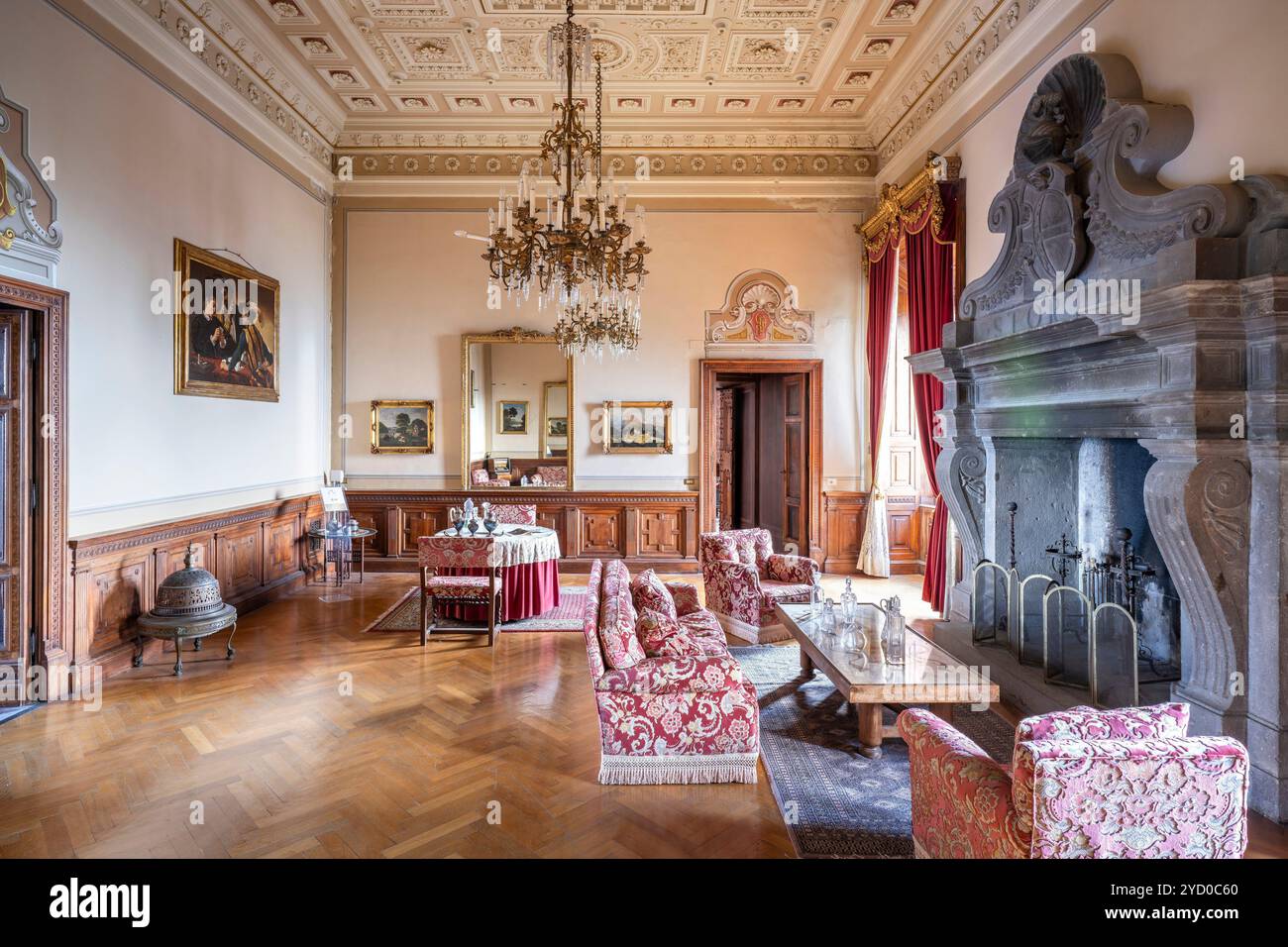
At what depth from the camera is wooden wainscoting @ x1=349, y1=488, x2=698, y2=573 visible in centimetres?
825

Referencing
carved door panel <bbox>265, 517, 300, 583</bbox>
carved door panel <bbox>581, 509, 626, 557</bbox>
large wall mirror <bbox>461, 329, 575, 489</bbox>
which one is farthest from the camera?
carved door panel <bbox>581, 509, 626, 557</bbox>

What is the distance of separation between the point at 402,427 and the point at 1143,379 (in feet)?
24.2

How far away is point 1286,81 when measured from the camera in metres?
2.96

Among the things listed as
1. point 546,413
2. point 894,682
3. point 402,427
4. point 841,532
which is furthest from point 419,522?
point 894,682

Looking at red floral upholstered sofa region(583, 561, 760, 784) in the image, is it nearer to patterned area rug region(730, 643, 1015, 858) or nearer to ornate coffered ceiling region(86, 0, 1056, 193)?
patterned area rug region(730, 643, 1015, 858)

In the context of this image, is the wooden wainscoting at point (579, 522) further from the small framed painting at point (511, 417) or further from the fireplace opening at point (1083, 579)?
the fireplace opening at point (1083, 579)

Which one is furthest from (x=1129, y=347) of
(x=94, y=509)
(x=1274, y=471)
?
(x=94, y=509)

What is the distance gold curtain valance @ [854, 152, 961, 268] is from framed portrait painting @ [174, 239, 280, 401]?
20.8ft

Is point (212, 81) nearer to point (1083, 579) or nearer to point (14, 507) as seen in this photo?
point (14, 507)

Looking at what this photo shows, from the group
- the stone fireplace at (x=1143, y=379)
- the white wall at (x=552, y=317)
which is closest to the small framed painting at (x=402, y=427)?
the white wall at (x=552, y=317)

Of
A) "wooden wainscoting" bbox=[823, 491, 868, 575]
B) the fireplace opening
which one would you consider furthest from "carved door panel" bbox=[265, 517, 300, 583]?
the fireplace opening

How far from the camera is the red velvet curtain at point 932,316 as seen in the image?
234 inches

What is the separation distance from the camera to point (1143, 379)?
135 inches

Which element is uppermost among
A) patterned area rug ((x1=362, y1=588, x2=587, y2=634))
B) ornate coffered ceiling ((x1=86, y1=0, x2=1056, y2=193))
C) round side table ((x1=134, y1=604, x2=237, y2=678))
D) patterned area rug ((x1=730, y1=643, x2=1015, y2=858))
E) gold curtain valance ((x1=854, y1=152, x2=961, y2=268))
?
ornate coffered ceiling ((x1=86, y1=0, x2=1056, y2=193))
